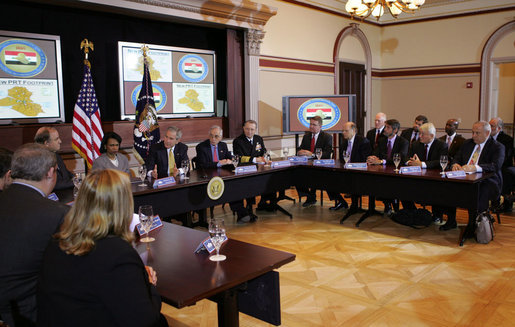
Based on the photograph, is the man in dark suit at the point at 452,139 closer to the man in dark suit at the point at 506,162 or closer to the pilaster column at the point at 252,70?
the man in dark suit at the point at 506,162

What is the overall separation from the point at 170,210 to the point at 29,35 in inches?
104

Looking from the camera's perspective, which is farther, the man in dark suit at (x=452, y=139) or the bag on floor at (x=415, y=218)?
the man in dark suit at (x=452, y=139)

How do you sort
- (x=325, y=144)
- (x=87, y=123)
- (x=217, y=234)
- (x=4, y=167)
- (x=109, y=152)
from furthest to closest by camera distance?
(x=325, y=144), (x=87, y=123), (x=109, y=152), (x=4, y=167), (x=217, y=234)

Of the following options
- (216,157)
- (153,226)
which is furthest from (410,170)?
(153,226)

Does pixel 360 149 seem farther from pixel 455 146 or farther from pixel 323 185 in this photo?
pixel 455 146

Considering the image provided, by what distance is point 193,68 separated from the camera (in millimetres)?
6738

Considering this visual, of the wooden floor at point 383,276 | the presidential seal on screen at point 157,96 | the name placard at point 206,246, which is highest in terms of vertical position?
the presidential seal on screen at point 157,96

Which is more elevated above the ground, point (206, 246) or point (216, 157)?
point (216, 157)

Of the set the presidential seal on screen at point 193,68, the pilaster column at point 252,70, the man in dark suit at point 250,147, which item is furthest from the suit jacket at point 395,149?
the presidential seal on screen at point 193,68

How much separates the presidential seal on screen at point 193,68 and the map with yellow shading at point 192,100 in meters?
0.18

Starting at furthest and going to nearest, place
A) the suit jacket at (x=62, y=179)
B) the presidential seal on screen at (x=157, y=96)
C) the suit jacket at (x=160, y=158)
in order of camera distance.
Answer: the presidential seal on screen at (x=157, y=96)
the suit jacket at (x=160, y=158)
the suit jacket at (x=62, y=179)

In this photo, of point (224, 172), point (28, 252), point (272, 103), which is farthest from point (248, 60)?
point (28, 252)

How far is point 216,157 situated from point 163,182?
1.39 meters

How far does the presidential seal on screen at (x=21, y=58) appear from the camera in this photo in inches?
192
